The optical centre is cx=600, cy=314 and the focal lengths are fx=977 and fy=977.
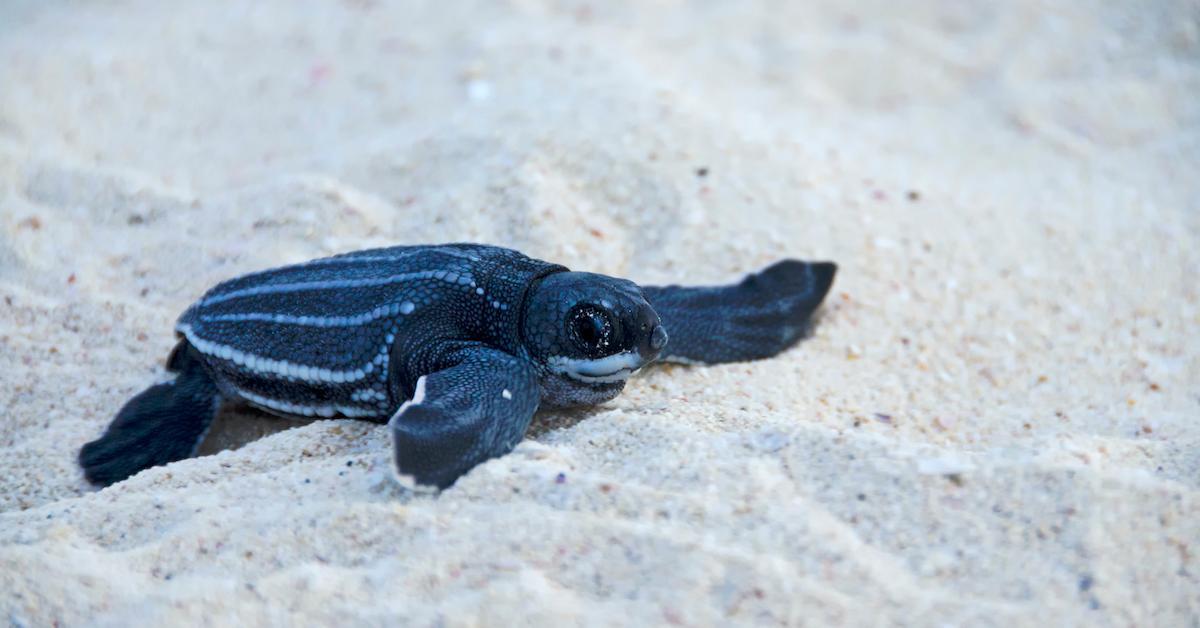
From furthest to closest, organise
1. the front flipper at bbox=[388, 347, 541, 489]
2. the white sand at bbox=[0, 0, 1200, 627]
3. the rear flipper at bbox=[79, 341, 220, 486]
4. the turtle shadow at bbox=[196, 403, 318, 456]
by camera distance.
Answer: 1. the turtle shadow at bbox=[196, 403, 318, 456]
2. the rear flipper at bbox=[79, 341, 220, 486]
3. the front flipper at bbox=[388, 347, 541, 489]
4. the white sand at bbox=[0, 0, 1200, 627]

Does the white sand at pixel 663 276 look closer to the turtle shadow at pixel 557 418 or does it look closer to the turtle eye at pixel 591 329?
the turtle shadow at pixel 557 418

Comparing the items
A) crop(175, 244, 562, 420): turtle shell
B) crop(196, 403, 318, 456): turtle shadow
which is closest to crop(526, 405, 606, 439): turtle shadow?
crop(175, 244, 562, 420): turtle shell

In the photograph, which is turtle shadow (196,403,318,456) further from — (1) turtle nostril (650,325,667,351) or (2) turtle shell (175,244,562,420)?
(1) turtle nostril (650,325,667,351)

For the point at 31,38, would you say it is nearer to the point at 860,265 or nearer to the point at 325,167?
the point at 325,167

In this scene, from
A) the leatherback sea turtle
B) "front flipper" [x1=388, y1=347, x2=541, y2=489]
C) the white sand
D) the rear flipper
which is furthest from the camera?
the rear flipper

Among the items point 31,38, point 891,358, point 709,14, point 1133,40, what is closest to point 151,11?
point 31,38

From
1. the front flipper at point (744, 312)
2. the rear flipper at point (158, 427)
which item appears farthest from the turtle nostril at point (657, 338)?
the rear flipper at point (158, 427)
